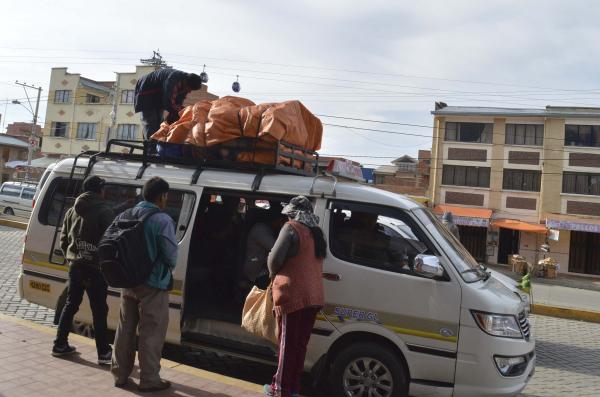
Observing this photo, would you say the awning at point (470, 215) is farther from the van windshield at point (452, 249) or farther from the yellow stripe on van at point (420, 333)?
the yellow stripe on van at point (420, 333)

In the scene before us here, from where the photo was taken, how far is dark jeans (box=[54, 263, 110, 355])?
4.96 meters

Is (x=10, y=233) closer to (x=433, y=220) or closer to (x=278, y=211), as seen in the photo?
(x=278, y=211)

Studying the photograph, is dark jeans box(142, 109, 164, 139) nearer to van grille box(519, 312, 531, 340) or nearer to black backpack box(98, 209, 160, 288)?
black backpack box(98, 209, 160, 288)

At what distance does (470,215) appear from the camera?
3503cm

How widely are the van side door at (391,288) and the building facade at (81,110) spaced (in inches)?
1898

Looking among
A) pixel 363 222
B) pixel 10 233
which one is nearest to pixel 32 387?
pixel 363 222

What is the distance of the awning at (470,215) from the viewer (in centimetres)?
3425

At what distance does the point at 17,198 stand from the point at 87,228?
28381mm

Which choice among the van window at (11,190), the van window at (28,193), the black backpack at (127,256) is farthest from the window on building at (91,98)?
the black backpack at (127,256)

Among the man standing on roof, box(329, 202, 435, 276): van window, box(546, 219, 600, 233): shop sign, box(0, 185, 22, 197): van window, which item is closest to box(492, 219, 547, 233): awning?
box(546, 219, 600, 233): shop sign

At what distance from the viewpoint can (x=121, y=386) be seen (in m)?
4.41

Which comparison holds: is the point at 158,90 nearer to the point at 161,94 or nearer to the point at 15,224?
the point at 161,94

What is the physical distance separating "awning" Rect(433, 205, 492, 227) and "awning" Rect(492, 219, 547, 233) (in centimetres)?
77

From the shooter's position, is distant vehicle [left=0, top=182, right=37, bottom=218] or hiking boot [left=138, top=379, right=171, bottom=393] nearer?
hiking boot [left=138, top=379, right=171, bottom=393]
